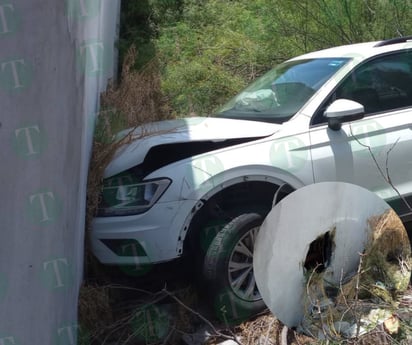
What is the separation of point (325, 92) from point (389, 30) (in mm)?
4921

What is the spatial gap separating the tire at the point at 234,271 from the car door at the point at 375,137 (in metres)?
0.67

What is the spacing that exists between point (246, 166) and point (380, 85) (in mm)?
1430

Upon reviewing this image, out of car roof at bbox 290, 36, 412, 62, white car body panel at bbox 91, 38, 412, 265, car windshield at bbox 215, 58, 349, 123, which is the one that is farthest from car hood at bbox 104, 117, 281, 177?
car roof at bbox 290, 36, 412, 62

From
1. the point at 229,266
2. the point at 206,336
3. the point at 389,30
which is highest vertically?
the point at 389,30

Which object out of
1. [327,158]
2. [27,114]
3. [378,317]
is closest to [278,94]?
[327,158]

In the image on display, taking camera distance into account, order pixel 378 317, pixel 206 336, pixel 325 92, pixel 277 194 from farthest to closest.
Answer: pixel 325 92, pixel 277 194, pixel 206 336, pixel 378 317

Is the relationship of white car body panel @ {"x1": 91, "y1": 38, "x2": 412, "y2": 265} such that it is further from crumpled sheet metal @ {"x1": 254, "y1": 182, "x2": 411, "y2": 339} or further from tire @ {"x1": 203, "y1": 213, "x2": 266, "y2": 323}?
crumpled sheet metal @ {"x1": 254, "y1": 182, "x2": 411, "y2": 339}

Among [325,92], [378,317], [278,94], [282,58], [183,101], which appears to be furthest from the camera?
[282,58]

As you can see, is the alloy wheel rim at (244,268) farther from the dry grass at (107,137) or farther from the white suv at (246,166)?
the dry grass at (107,137)

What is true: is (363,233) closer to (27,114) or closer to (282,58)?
(27,114)

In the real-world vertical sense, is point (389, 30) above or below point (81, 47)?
above

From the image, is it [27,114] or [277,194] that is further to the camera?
[277,194]

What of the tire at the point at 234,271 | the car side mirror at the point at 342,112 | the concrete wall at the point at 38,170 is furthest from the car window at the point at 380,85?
the concrete wall at the point at 38,170

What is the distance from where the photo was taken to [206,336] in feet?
12.0
